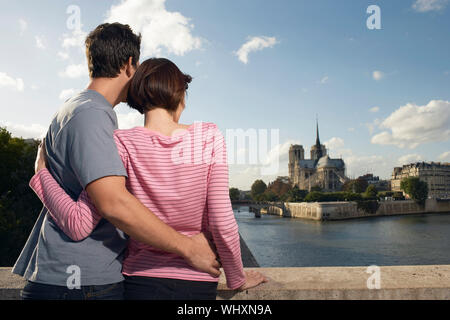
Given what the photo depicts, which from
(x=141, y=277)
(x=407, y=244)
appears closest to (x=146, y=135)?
(x=141, y=277)

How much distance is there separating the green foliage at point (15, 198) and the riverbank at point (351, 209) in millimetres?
39092

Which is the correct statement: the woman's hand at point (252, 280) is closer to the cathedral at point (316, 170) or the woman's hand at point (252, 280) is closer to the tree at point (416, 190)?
the tree at point (416, 190)

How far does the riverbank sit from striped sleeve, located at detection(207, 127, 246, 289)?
5016cm

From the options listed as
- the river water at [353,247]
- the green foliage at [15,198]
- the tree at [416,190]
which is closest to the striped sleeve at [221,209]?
the green foliage at [15,198]

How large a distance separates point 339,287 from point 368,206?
185 ft

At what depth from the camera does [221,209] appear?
132 centimetres

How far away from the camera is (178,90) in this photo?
140cm

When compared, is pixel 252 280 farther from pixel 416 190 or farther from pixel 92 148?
pixel 416 190

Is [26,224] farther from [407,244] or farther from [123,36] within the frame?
[407,244]

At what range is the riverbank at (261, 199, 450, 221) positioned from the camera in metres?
50.3

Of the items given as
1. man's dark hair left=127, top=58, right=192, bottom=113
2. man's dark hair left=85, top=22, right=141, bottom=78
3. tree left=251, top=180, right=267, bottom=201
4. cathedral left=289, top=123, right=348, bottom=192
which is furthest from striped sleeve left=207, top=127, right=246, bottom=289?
tree left=251, top=180, right=267, bottom=201

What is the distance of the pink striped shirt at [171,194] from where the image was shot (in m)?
1.30

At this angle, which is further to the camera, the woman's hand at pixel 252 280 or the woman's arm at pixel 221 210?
the woman's hand at pixel 252 280

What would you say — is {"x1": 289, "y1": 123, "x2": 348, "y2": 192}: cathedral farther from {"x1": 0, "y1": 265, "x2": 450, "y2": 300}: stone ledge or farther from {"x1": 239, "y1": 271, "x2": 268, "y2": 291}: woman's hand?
{"x1": 239, "y1": 271, "x2": 268, "y2": 291}: woman's hand
